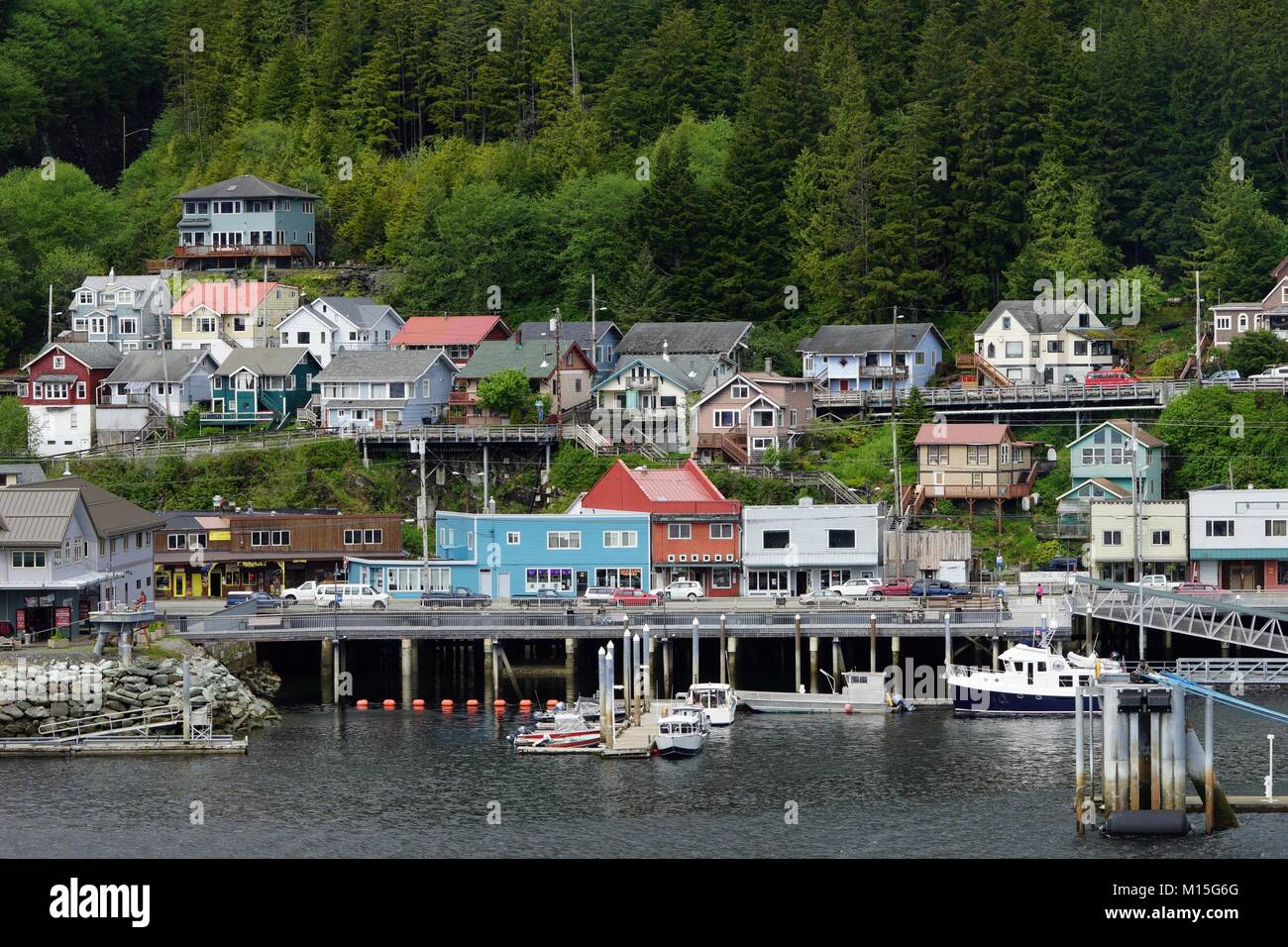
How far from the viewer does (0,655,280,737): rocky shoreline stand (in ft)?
207

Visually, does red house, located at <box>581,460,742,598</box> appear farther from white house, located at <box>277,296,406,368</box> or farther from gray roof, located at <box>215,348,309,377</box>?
white house, located at <box>277,296,406,368</box>

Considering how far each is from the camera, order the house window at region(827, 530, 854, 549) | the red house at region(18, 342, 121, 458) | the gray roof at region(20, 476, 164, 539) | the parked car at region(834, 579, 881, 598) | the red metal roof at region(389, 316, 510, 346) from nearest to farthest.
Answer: the gray roof at region(20, 476, 164, 539) → the parked car at region(834, 579, 881, 598) → the house window at region(827, 530, 854, 549) → the red house at region(18, 342, 121, 458) → the red metal roof at region(389, 316, 510, 346)

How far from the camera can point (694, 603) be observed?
75.5 meters

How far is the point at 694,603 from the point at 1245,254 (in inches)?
1506

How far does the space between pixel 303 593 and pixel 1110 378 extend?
3674cm

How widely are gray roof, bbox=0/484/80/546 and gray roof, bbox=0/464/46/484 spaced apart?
1059cm

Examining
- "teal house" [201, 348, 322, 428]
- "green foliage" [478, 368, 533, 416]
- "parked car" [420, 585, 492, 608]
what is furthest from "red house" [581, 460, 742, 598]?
"teal house" [201, 348, 322, 428]

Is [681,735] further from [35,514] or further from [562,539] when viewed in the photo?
[35,514]

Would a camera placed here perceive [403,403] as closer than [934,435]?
No

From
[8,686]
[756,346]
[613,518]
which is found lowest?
[8,686]

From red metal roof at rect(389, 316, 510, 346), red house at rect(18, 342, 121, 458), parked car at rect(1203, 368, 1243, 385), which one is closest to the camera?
parked car at rect(1203, 368, 1243, 385)

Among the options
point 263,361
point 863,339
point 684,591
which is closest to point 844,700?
point 684,591
